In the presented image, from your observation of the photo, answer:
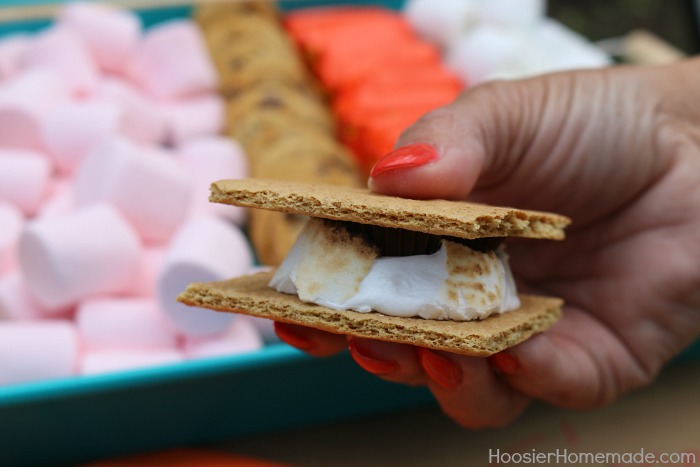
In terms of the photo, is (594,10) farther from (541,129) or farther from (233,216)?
(541,129)

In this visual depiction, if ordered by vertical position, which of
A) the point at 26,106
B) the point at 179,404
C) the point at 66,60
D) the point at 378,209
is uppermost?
the point at 66,60

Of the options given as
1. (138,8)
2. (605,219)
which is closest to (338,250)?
(605,219)

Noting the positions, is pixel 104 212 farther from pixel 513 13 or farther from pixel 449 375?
pixel 513 13

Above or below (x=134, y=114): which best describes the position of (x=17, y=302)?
below

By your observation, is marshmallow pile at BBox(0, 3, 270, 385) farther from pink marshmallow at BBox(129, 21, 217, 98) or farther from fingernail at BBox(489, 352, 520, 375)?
fingernail at BBox(489, 352, 520, 375)

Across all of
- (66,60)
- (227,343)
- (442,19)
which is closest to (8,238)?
(227,343)

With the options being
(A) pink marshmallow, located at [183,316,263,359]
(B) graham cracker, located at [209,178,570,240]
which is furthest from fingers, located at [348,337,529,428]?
(A) pink marshmallow, located at [183,316,263,359]
